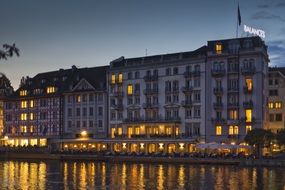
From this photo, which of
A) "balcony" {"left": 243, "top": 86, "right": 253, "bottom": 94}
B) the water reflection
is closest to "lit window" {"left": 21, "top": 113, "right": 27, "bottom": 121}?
"balcony" {"left": 243, "top": 86, "right": 253, "bottom": 94}

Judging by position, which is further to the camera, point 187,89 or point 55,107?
point 55,107

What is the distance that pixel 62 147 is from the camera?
132875mm

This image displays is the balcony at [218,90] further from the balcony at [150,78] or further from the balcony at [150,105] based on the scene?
the balcony at [150,78]

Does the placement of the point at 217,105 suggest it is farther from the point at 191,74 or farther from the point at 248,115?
the point at 191,74

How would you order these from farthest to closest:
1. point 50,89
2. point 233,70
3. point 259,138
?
point 50,89 < point 233,70 < point 259,138

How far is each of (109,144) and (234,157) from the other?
38.2 metres

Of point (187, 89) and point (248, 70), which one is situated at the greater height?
point (248, 70)

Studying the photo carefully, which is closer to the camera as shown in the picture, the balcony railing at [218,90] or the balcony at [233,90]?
the balcony at [233,90]

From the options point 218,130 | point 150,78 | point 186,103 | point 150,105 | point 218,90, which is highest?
point 150,78

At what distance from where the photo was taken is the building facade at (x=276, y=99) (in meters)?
126

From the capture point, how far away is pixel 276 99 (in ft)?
420

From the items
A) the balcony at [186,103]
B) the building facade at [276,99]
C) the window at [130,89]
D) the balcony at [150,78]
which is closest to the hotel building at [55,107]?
the window at [130,89]

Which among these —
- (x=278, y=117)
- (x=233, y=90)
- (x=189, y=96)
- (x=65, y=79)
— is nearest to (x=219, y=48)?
(x=233, y=90)

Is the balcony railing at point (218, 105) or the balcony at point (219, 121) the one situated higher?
the balcony railing at point (218, 105)
